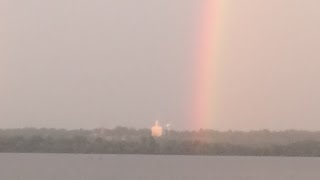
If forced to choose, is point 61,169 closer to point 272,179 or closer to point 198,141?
point 272,179

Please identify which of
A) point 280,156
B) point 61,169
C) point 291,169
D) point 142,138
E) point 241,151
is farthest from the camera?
point 142,138

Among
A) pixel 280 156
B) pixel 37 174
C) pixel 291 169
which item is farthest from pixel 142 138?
pixel 37 174

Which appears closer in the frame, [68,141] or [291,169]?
[291,169]

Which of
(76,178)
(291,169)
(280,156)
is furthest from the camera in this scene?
(280,156)

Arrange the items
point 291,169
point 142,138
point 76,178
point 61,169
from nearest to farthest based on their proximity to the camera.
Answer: point 76,178 < point 61,169 < point 291,169 < point 142,138

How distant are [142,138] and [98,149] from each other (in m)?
2.95

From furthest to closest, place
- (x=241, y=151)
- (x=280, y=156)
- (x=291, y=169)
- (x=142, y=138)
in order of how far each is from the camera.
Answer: (x=142, y=138) < (x=241, y=151) < (x=280, y=156) < (x=291, y=169)

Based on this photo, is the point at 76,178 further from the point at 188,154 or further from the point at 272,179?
the point at 188,154

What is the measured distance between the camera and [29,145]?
4312 centimetres

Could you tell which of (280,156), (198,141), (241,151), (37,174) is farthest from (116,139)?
(37,174)

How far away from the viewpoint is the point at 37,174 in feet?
71.1

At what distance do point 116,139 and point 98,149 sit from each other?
246cm

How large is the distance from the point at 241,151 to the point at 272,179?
63.0 ft

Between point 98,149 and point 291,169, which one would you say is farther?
point 98,149
